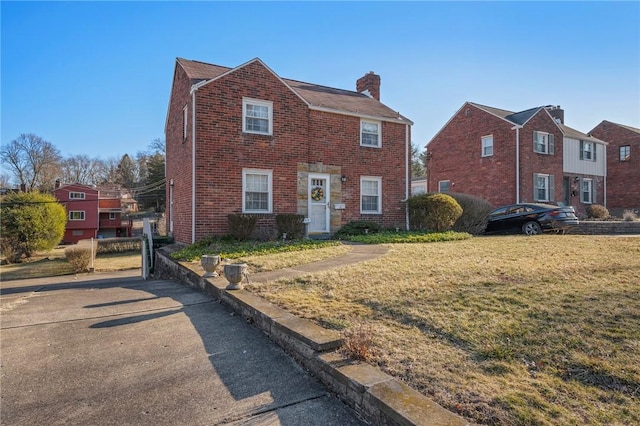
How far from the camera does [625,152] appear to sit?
27094 mm

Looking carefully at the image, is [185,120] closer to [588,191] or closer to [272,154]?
[272,154]

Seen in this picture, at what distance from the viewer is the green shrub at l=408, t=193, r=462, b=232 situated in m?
14.0

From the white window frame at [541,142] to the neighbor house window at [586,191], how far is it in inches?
201

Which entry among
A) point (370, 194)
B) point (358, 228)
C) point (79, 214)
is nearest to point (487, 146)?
point (370, 194)

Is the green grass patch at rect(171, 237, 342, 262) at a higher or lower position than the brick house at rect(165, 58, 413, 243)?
lower

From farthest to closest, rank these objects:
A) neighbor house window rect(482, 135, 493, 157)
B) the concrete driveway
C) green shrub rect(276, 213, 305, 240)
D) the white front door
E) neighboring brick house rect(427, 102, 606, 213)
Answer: neighbor house window rect(482, 135, 493, 157)
neighboring brick house rect(427, 102, 606, 213)
the white front door
green shrub rect(276, 213, 305, 240)
the concrete driveway

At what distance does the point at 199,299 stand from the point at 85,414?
366cm

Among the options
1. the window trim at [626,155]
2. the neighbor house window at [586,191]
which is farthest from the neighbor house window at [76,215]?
the window trim at [626,155]

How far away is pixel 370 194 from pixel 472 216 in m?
4.41

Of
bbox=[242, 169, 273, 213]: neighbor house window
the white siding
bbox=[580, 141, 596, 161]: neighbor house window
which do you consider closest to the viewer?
bbox=[242, 169, 273, 213]: neighbor house window

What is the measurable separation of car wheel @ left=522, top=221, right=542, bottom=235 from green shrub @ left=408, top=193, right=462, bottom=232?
9.15 feet

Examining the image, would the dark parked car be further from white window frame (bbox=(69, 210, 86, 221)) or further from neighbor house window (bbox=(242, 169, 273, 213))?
white window frame (bbox=(69, 210, 86, 221))

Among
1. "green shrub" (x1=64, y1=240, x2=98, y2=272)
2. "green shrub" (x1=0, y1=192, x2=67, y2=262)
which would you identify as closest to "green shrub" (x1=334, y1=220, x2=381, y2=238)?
"green shrub" (x1=64, y1=240, x2=98, y2=272)

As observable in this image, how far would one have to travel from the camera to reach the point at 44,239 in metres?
24.1
